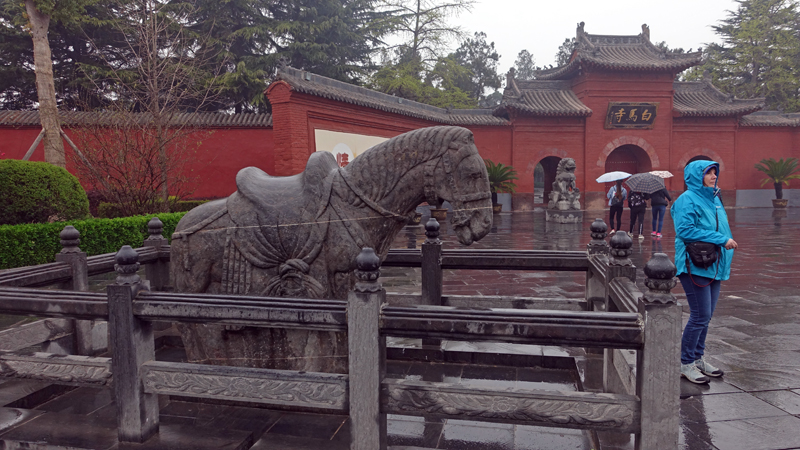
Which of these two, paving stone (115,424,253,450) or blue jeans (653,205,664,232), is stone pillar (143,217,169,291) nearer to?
paving stone (115,424,253,450)

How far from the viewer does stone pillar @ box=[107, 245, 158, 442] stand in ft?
8.29

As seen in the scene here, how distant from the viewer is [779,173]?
821 inches

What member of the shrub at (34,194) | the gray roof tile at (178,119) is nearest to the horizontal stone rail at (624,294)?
the shrub at (34,194)

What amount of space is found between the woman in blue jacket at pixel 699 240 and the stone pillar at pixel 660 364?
1.56 meters

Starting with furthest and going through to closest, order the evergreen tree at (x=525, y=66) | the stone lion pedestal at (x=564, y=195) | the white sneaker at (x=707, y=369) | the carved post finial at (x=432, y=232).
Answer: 1. the evergreen tree at (x=525, y=66)
2. the stone lion pedestal at (x=564, y=195)
3. the carved post finial at (x=432, y=232)
4. the white sneaker at (x=707, y=369)

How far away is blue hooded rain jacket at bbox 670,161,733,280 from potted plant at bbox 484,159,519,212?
15.9 metres

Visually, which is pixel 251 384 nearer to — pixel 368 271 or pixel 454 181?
pixel 368 271

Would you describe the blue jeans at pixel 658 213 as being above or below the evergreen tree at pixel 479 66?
below

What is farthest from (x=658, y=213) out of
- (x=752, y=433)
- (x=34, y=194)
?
(x=34, y=194)

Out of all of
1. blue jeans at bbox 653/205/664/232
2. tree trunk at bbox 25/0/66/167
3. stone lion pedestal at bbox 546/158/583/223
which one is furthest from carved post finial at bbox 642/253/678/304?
stone lion pedestal at bbox 546/158/583/223

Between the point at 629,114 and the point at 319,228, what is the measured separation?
70.6 feet

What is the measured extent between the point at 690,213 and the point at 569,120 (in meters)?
19.2

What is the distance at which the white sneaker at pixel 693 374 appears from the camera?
11.6 feet

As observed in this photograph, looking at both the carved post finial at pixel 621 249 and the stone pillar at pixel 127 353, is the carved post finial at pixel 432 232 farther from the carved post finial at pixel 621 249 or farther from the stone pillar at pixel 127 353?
the stone pillar at pixel 127 353
